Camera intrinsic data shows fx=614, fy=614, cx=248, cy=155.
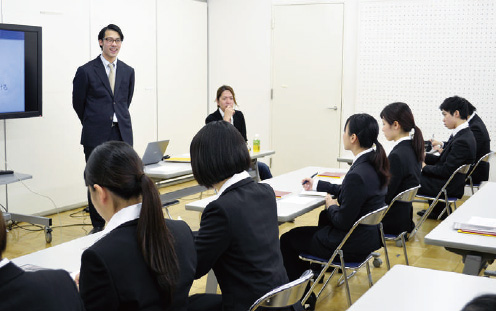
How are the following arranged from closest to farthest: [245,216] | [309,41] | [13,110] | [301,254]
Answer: [245,216], [301,254], [13,110], [309,41]

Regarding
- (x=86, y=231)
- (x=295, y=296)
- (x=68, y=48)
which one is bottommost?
(x=86, y=231)

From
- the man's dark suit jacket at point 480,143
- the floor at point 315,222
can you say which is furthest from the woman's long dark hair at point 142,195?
the man's dark suit jacket at point 480,143

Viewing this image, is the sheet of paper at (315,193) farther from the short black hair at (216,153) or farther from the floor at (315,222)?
the short black hair at (216,153)

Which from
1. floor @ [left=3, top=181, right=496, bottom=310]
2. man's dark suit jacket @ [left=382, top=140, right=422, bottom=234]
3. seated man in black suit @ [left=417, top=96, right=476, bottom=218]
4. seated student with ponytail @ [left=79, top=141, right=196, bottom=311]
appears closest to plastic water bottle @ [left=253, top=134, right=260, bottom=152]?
floor @ [left=3, top=181, right=496, bottom=310]

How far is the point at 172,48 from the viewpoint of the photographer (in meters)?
8.37

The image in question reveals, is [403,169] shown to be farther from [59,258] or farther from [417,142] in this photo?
[59,258]

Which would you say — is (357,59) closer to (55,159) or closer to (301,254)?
(55,159)

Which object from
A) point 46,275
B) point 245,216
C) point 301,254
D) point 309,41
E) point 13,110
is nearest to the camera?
point 46,275

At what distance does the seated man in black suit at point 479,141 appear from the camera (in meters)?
6.54

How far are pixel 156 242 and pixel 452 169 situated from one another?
14.9 feet

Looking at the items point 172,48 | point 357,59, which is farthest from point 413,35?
point 172,48

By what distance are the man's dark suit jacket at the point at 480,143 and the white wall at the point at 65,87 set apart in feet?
13.0

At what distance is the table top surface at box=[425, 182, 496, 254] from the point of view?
2.91 m

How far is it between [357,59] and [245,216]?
631cm
